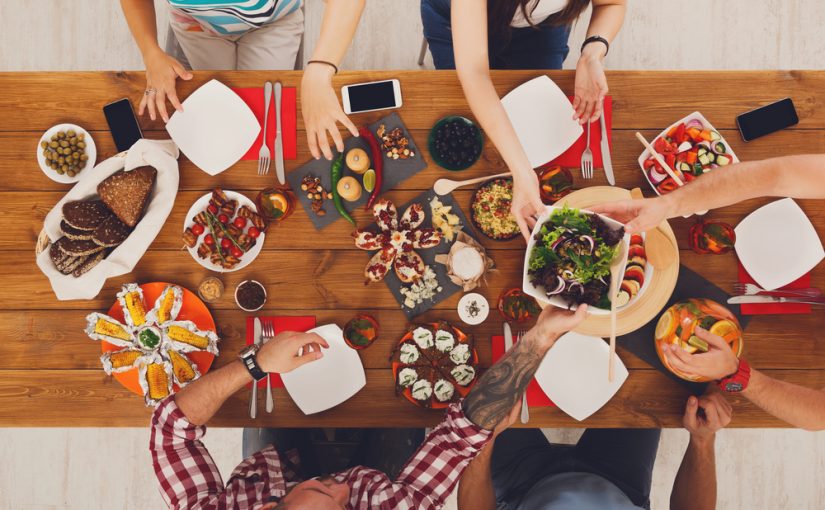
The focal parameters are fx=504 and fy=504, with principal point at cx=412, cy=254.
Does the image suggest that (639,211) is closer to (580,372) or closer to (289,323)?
(580,372)

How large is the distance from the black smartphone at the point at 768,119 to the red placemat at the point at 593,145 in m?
0.42

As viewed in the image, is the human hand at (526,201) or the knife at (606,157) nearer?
the human hand at (526,201)

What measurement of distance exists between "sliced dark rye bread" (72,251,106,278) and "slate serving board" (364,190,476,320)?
0.81 meters

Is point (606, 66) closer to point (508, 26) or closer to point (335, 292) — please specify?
point (508, 26)

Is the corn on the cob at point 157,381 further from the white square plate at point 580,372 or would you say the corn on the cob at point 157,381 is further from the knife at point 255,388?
the white square plate at point 580,372

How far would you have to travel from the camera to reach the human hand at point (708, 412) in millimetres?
1580

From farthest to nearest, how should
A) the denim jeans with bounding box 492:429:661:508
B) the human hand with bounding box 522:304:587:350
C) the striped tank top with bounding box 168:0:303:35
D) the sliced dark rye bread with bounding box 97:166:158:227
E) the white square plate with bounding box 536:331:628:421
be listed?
the denim jeans with bounding box 492:429:661:508, the striped tank top with bounding box 168:0:303:35, the white square plate with bounding box 536:331:628:421, the sliced dark rye bread with bounding box 97:166:158:227, the human hand with bounding box 522:304:587:350

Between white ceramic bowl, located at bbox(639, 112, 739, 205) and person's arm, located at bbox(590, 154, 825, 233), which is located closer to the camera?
person's arm, located at bbox(590, 154, 825, 233)

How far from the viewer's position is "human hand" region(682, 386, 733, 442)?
158 centimetres

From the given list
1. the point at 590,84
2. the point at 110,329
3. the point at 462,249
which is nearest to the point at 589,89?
the point at 590,84

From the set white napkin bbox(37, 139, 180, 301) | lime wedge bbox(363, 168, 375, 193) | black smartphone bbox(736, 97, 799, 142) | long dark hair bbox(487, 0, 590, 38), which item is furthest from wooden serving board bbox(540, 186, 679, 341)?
white napkin bbox(37, 139, 180, 301)

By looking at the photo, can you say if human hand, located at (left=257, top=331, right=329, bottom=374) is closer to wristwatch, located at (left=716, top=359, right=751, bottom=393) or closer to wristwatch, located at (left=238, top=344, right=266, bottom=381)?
wristwatch, located at (left=238, top=344, right=266, bottom=381)

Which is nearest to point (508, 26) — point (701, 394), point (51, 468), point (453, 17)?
point (453, 17)

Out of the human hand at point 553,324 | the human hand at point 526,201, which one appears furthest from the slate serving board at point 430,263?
the human hand at point 553,324
